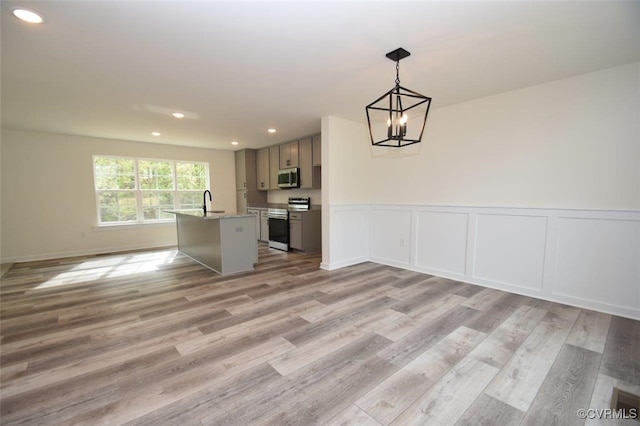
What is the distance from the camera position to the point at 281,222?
5.93m

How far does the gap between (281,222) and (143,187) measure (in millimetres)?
3295

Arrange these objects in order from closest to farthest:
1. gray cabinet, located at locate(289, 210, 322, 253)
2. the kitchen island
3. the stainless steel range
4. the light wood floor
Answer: the light wood floor
the kitchen island
gray cabinet, located at locate(289, 210, 322, 253)
the stainless steel range

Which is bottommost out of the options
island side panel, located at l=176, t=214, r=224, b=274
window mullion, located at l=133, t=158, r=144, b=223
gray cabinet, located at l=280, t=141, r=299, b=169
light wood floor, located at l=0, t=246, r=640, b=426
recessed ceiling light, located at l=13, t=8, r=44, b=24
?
light wood floor, located at l=0, t=246, r=640, b=426

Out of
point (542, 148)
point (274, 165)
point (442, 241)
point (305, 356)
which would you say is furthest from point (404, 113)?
point (274, 165)

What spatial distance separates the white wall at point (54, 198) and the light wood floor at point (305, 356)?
6.66 feet

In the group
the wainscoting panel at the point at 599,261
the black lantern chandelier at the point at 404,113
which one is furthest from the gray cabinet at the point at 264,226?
the wainscoting panel at the point at 599,261

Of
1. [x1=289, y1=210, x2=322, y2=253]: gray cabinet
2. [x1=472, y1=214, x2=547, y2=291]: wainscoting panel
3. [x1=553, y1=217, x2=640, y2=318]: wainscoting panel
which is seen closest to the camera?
[x1=553, y1=217, x2=640, y2=318]: wainscoting panel

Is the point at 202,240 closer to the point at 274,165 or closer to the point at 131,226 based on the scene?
the point at 131,226

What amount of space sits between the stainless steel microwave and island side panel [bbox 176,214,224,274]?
81.9 inches

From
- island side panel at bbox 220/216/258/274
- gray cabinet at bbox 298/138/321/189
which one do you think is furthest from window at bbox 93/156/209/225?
island side panel at bbox 220/216/258/274

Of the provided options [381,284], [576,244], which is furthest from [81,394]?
[576,244]

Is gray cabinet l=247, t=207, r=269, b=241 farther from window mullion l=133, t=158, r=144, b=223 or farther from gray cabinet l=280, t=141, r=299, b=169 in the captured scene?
window mullion l=133, t=158, r=144, b=223

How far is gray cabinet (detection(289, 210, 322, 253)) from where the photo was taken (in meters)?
5.52

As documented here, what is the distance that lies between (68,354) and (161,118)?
340 cm
